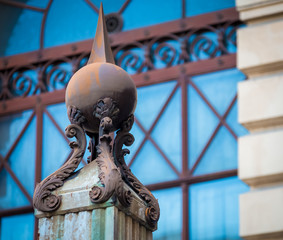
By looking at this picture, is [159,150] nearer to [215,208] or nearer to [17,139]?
[215,208]

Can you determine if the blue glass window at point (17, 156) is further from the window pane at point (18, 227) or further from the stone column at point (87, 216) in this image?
the stone column at point (87, 216)

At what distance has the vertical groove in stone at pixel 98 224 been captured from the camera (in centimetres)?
409

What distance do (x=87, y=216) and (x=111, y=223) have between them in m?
0.14

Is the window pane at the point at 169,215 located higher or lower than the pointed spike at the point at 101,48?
higher

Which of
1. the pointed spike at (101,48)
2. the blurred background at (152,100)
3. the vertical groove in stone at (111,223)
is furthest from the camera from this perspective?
the blurred background at (152,100)

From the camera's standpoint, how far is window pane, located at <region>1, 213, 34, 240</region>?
485 inches

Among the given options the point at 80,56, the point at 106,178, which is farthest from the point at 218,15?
the point at 106,178

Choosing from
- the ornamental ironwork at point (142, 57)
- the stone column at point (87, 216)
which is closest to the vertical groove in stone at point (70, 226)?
the stone column at point (87, 216)

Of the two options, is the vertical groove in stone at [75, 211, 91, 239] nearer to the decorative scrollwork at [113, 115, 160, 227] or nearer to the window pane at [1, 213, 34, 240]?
the decorative scrollwork at [113, 115, 160, 227]

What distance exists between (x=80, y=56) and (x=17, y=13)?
1534mm

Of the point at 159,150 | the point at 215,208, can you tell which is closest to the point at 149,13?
the point at 159,150

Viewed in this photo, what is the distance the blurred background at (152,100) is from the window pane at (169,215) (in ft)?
0.05

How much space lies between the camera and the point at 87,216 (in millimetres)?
4176

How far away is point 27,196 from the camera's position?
41.3 ft
